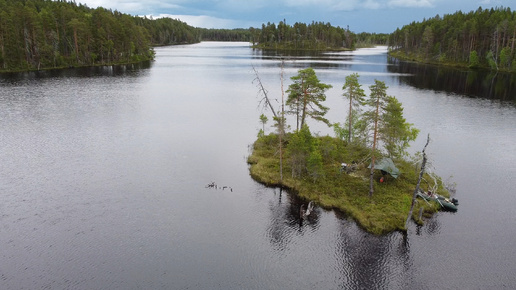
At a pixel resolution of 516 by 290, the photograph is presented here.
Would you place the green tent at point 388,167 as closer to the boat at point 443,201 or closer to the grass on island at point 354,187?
the grass on island at point 354,187

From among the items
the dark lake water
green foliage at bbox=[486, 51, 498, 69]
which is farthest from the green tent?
green foliage at bbox=[486, 51, 498, 69]

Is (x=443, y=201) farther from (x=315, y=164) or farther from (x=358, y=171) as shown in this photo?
(x=315, y=164)

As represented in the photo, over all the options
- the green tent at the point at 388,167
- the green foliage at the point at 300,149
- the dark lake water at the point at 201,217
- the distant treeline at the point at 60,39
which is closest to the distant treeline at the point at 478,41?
the dark lake water at the point at 201,217

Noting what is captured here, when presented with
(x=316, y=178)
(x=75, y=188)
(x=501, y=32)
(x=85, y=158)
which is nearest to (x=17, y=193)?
(x=75, y=188)

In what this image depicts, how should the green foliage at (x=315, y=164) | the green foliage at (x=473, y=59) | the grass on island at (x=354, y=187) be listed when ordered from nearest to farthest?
the grass on island at (x=354, y=187), the green foliage at (x=315, y=164), the green foliage at (x=473, y=59)

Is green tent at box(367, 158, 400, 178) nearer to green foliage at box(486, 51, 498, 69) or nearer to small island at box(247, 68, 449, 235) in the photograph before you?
small island at box(247, 68, 449, 235)

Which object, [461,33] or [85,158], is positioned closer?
[85,158]

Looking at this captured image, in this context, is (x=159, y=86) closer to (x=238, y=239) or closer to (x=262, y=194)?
(x=262, y=194)
